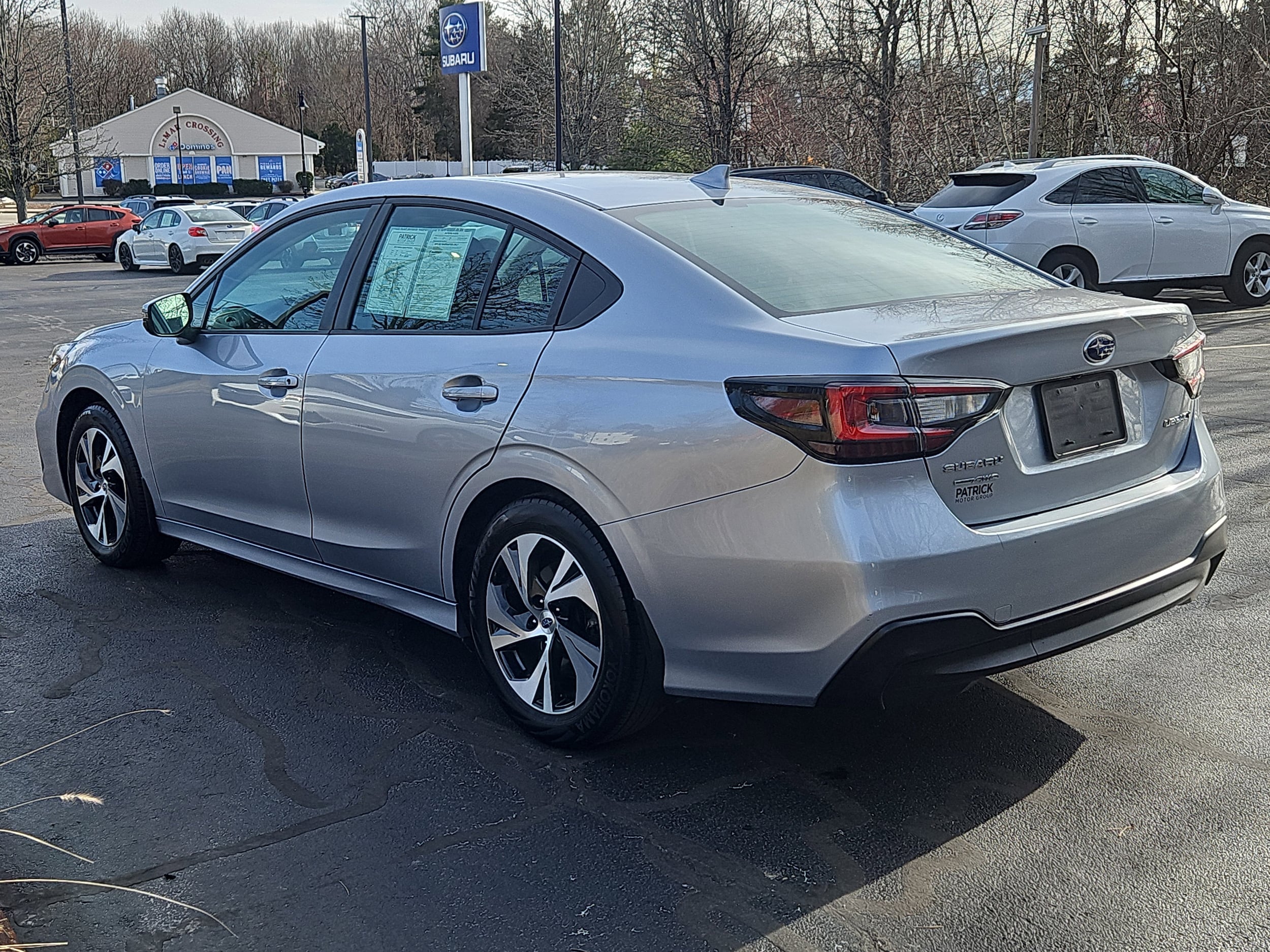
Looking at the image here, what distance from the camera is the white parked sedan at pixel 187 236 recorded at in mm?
28172

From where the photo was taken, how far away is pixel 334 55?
120438 millimetres

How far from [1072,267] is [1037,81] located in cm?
741

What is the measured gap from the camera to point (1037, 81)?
19938 mm

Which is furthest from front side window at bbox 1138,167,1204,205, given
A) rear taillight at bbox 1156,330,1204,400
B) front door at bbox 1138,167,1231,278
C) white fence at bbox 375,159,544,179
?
white fence at bbox 375,159,544,179

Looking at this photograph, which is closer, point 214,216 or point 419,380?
point 419,380

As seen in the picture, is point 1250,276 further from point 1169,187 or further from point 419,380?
point 419,380

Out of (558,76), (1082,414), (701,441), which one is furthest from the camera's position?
(558,76)

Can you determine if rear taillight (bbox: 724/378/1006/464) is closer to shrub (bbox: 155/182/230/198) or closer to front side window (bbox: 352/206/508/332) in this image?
front side window (bbox: 352/206/508/332)

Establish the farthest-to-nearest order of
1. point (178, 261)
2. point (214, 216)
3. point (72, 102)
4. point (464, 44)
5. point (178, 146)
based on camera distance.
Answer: point (178, 146), point (72, 102), point (214, 216), point (178, 261), point (464, 44)

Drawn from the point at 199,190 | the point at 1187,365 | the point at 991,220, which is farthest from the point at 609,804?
the point at 199,190

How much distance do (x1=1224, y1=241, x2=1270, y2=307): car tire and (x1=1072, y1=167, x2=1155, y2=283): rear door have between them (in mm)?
1359

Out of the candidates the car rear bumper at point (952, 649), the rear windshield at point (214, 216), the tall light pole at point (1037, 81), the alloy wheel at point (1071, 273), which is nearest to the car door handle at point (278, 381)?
the car rear bumper at point (952, 649)

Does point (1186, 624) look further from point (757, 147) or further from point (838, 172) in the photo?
point (757, 147)

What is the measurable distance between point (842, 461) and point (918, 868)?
988 mm
